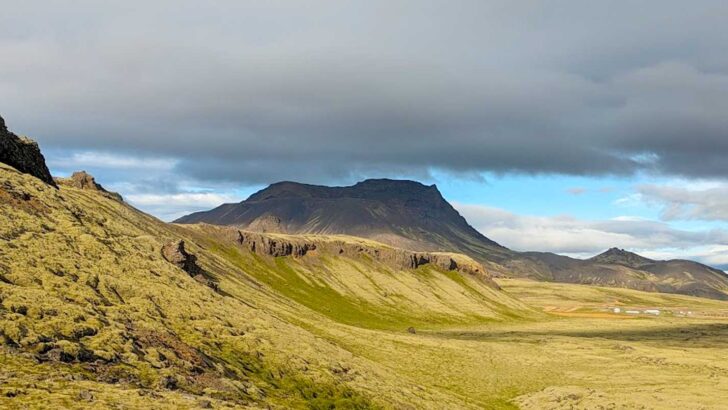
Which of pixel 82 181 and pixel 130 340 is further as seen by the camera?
pixel 82 181

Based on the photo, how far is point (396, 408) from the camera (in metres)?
53.2

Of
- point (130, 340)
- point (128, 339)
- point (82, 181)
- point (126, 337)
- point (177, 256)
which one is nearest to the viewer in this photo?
point (130, 340)

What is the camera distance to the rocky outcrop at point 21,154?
76.8m

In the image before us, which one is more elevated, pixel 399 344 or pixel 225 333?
pixel 225 333

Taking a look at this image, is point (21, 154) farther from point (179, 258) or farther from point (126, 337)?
point (126, 337)

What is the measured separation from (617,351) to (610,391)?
53122mm

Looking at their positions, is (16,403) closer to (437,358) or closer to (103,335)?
(103,335)

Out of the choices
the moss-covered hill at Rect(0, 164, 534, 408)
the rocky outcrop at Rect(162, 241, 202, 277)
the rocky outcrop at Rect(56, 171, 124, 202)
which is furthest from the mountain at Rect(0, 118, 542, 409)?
the rocky outcrop at Rect(56, 171, 124, 202)

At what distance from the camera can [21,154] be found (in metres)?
80.4

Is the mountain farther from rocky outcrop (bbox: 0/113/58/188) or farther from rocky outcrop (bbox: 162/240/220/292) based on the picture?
rocky outcrop (bbox: 162/240/220/292)

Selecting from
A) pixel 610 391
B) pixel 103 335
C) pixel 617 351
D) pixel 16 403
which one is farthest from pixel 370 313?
pixel 16 403

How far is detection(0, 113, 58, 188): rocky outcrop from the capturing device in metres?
76.8

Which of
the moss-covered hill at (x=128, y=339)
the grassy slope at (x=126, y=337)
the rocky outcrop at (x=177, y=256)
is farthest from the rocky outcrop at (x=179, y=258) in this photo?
the moss-covered hill at (x=128, y=339)

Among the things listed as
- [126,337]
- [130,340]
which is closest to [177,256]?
[126,337]
